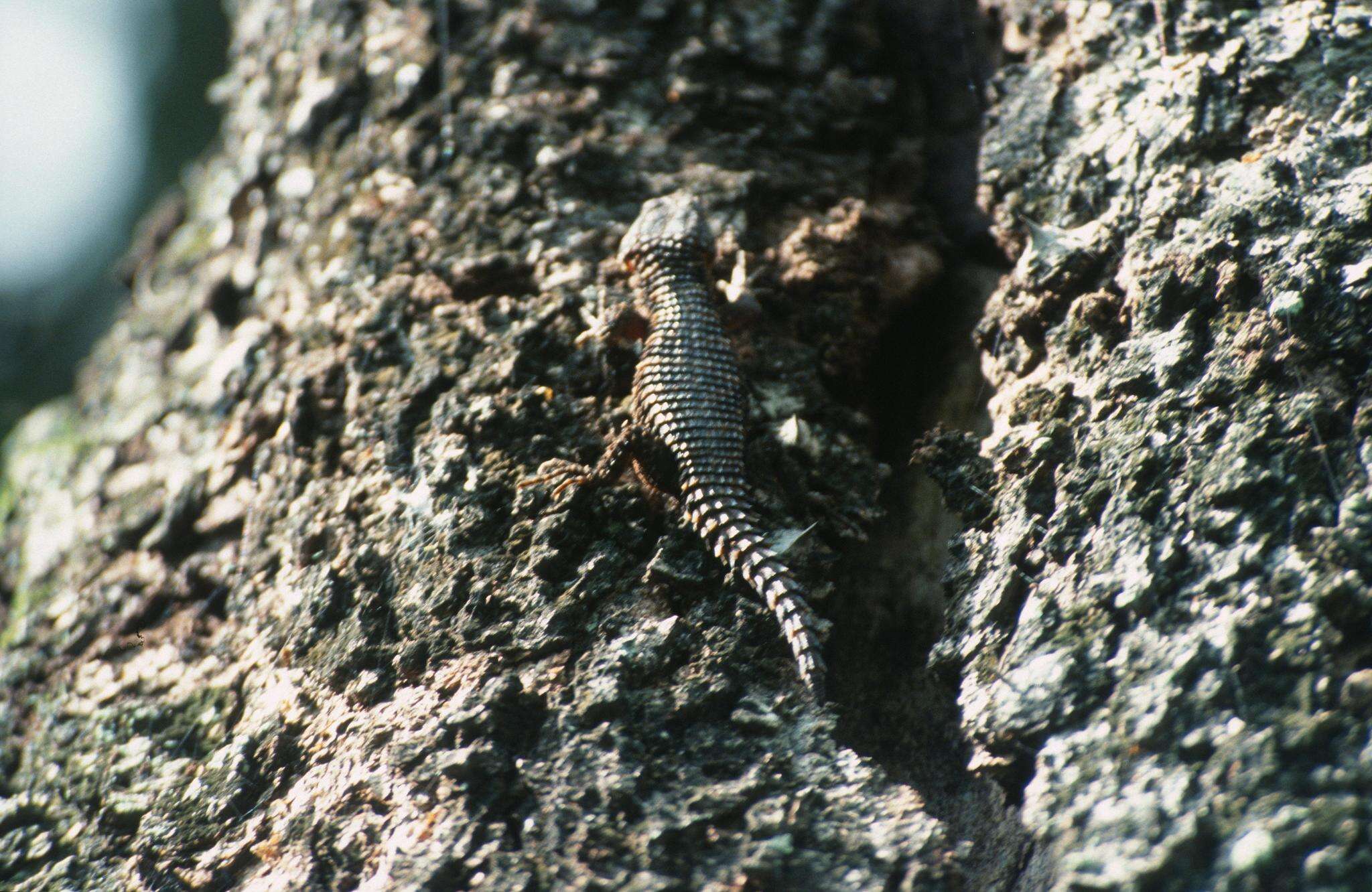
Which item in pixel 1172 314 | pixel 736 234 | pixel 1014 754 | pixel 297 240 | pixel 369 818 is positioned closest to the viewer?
pixel 1014 754

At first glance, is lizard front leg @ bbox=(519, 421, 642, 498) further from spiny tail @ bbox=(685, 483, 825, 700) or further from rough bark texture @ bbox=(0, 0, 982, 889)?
spiny tail @ bbox=(685, 483, 825, 700)

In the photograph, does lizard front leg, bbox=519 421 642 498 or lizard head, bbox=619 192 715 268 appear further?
lizard head, bbox=619 192 715 268

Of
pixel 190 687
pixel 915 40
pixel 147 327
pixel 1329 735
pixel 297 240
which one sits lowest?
pixel 190 687

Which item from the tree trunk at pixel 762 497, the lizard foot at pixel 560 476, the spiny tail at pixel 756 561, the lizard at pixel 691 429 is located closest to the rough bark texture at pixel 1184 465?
the tree trunk at pixel 762 497

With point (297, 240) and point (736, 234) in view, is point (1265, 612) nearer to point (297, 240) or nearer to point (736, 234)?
point (736, 234)

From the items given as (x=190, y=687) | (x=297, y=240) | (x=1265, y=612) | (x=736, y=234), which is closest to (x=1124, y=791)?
(x=1265, y=612)

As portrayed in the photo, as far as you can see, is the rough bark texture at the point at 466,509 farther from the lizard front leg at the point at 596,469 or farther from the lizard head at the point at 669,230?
the lizard head at the point at 669,230

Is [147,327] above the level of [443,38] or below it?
below

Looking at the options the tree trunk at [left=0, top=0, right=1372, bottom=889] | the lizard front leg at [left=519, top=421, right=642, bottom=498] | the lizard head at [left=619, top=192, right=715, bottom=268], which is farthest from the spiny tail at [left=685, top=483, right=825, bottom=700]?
the lizard head at [left=619, top=192, right=715, bottom=268]
